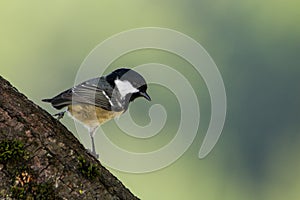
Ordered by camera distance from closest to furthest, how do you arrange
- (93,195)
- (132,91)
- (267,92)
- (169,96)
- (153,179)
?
(93,195)
(132,91)
(153,179)
(169,96)
(267,92)

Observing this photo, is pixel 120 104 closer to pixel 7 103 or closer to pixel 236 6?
pixel 7 103

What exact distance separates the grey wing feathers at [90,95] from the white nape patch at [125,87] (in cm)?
6

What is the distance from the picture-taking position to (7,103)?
2.68m

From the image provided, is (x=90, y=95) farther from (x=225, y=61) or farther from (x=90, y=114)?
(x=225, y=61)

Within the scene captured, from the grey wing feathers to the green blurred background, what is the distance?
10.9m

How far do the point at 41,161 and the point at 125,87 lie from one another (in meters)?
1.61

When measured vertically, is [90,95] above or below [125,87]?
below

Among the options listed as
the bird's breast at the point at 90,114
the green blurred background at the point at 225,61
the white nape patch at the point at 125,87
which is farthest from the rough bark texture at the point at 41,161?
the green blurred background at the point at 225,61

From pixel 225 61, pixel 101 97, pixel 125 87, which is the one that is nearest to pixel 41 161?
pixel 125 87

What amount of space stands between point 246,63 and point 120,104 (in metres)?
15.7

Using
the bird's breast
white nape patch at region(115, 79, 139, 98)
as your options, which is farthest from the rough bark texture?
→ the bird's breast

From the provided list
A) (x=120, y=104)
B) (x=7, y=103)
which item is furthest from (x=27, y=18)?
(x=7, y=103)

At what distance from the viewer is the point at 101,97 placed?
4.25 metres

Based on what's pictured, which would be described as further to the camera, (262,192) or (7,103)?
(262,192)
